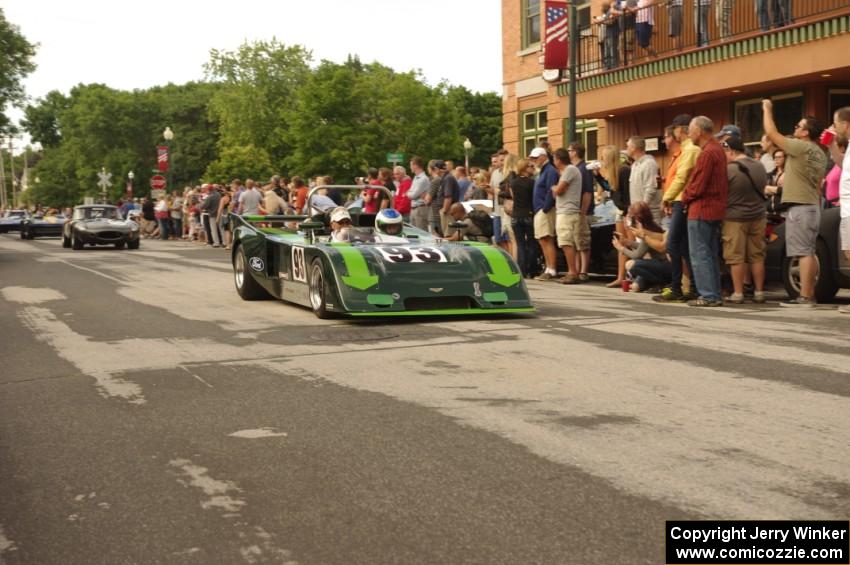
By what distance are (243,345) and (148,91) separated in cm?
12048

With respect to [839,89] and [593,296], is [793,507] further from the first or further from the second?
[839,89]

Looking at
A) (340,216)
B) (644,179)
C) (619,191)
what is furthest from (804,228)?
(340,216)

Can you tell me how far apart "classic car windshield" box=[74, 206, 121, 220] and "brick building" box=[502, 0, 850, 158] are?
12.9 meters

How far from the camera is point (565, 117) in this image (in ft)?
95.8

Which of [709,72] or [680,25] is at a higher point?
[680,25]

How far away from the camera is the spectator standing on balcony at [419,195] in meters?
20.2

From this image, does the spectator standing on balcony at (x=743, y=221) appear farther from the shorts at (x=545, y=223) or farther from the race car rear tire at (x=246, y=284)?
the race car rear tire at (x=246, y=284)

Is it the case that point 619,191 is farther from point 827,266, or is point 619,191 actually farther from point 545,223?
point 827,266

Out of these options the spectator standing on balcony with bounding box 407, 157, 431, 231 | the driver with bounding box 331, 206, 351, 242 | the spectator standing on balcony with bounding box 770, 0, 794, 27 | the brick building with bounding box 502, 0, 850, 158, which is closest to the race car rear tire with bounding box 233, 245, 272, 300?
the driver with bounding box 331, 206, 351, 242

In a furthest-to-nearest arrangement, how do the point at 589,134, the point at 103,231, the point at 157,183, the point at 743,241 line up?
the point at 157,183
the point at 103,231
the point at 589,134
the point at 743,241

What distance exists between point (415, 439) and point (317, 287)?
564cm

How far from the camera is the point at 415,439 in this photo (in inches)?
212

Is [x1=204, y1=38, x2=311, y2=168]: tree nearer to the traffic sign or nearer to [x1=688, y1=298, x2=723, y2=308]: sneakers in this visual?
the traffic sign

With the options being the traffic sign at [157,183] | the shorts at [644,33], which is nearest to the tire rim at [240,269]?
the shorts at [644,33]
